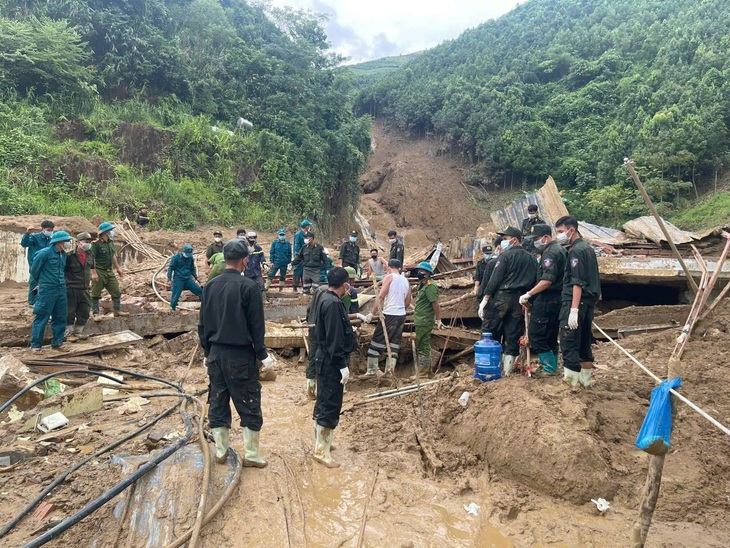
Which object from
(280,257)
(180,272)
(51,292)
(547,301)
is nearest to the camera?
(547,301)

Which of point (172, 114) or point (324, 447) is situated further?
point (172, 114)

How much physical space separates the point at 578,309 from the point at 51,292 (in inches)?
263

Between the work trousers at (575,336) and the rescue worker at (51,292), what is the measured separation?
6513mm

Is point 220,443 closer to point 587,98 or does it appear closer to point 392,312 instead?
point 392,312

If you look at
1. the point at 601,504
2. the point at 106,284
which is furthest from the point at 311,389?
the point at 106,284

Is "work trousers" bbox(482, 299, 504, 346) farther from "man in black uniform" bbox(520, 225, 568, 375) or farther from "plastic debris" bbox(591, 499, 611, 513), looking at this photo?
"plastic debris" bbox(591, 499, 611, 513)

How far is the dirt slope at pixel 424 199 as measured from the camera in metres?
31.9

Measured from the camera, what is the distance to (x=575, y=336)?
4.68 metres

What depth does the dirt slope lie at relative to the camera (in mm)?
31859

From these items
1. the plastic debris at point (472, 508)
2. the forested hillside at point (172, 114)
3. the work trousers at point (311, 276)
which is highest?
the forested hillside at point (172, 114)

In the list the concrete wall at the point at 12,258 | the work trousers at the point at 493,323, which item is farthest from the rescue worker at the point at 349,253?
the concrete wall at the point at 12,258

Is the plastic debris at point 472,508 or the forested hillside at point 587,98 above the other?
the forested hillside at point 587,98

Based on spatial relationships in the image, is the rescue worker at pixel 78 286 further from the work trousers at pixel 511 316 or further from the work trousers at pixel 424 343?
the work trousers at pixel 511 316

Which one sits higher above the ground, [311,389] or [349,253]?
[349,253]
